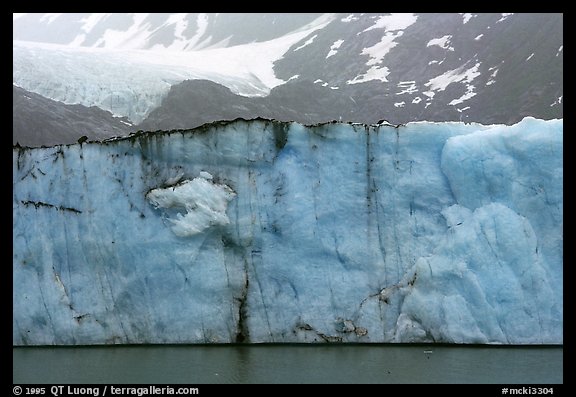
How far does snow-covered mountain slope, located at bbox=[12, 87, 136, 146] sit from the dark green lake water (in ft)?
64.8

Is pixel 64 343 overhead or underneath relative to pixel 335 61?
underneath

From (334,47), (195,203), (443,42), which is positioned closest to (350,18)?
(334,47)

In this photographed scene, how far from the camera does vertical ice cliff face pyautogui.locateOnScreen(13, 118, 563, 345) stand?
13945 mm

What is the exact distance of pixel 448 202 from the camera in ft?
47.3

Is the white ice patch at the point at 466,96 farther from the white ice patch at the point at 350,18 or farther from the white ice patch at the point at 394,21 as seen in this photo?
the white ice patch at the point at 350,18

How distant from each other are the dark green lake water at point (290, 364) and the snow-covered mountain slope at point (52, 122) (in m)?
19.7

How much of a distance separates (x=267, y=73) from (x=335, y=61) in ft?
17.0

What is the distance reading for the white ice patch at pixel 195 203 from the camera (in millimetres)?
14336

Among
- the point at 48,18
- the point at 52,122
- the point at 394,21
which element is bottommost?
the point at 52,122

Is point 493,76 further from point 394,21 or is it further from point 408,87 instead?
point 394,21

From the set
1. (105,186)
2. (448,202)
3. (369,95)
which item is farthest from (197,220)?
(369,95)

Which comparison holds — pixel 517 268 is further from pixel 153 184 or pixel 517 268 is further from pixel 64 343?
pixel 64 343

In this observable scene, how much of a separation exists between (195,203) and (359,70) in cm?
3816

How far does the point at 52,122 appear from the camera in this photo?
32906 mm
